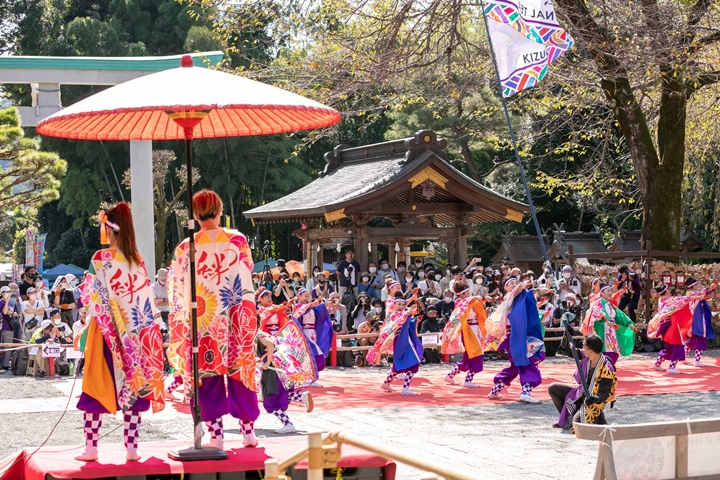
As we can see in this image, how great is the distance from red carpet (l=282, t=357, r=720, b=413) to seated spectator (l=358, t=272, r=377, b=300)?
290 cm

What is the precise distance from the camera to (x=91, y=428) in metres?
5.38

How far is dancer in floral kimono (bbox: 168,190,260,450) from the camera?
5.70m

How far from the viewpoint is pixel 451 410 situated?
402 inches

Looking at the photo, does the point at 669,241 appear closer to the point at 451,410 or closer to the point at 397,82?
the point at 397,82

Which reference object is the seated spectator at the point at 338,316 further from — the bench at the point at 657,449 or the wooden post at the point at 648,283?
the bench at the point at 657,449

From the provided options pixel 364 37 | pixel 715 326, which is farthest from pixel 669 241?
pixel 364 37

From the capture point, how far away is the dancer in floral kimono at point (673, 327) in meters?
13.8

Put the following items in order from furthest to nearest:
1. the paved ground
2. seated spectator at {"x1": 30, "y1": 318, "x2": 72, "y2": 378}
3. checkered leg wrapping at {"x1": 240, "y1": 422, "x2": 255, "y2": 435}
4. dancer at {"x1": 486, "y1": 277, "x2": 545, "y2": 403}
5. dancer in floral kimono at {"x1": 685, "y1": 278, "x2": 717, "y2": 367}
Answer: dancer in floral kimono at {"x1": 685, "y1": 278, "x2": 717, "y2": 367}
seated spectator at {"x1": 30, "y1": 318, "x2": 72, "y2": 378}
dancer at {"x1": 486, "y1": 277, "x2": 545, "y2": 403}
the paved ground
checkered leg wrapping at {"x1": 240, "y1": 422, "x2": 255, "y2": 435}

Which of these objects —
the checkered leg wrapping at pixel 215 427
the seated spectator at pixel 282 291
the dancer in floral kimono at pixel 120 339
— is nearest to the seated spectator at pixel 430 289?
the seated spectator at pixel 282 291

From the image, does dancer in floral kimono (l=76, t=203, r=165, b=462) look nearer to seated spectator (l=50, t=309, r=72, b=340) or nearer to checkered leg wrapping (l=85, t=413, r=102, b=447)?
checkered leg wrapping (l=85, t=413, r=102, b=447)

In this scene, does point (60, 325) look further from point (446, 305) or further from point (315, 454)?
point (315, 454)

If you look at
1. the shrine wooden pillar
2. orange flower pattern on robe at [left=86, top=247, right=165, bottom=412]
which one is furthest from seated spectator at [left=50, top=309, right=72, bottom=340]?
orange flower pattern on robe at [left=86, top=247, right=165, bottom=412]

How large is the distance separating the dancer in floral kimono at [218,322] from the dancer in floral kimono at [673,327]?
380 inches

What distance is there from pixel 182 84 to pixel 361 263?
1285 centimetres
